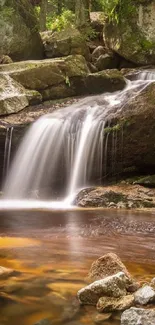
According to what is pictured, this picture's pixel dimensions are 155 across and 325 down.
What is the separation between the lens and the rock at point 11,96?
12.9 meters

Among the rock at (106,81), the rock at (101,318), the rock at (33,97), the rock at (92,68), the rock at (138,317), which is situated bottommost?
the rock at (101,318)

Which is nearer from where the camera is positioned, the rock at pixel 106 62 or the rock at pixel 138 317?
the rock at pixel 138 317

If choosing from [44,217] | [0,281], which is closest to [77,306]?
[0,281]

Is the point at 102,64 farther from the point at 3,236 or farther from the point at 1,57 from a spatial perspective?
the point at 3,236

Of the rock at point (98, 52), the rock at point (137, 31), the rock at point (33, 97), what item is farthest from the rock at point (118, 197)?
the rock at point (98, 52)

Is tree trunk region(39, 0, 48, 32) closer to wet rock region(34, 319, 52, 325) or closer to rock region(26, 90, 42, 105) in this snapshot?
rock region(26, 90, 42, 105)

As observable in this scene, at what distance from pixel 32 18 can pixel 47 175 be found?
29.3 ft

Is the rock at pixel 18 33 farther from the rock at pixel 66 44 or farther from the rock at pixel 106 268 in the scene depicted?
the rock at pixel 106 268

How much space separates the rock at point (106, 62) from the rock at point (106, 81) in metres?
2.95

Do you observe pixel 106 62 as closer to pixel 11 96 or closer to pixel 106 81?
pixel 106 81

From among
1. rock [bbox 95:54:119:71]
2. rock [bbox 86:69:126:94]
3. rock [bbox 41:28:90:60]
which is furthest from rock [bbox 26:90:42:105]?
rock [bbox 95:54:119:71]

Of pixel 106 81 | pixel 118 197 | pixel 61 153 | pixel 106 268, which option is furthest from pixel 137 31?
pixel 106 268

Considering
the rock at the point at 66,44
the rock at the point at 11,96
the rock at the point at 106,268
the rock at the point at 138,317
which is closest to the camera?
the rock at the point at 138,317

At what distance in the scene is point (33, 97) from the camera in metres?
13.9
